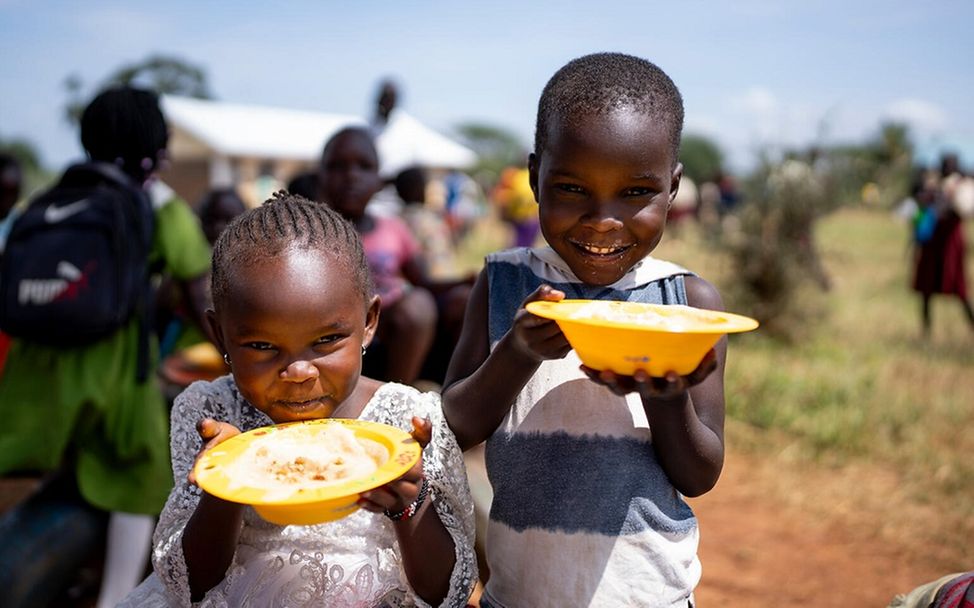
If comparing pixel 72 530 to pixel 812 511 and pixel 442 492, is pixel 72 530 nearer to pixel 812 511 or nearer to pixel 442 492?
pixel 442 492

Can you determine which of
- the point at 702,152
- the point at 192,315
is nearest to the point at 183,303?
the point at 192,315

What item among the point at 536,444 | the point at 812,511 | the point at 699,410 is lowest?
the point at 812,511

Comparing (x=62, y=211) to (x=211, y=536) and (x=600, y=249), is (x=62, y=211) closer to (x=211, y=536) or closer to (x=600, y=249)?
(x=211, y=536)

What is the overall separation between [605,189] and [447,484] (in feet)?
2.10

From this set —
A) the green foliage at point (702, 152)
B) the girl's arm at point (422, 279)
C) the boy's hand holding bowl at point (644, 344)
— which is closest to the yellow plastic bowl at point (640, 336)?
the boy's hand holding bowl at point (644, 344)

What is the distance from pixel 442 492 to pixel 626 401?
399 millimetres

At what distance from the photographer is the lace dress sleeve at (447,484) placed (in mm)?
1490

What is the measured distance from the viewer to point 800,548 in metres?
3.57

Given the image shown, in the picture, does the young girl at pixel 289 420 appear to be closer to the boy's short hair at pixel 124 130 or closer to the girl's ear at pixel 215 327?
the girl's ear at pixel 215 327

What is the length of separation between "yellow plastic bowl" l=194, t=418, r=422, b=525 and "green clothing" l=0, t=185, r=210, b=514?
143 centimetres

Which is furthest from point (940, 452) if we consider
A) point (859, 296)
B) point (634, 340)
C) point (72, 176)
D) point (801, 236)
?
point (859, 296)

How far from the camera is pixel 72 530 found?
2453 millimetres

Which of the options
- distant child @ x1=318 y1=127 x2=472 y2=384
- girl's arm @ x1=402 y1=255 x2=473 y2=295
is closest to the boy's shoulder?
distant child @ x1=318 y1=127 x2=472 y2=384

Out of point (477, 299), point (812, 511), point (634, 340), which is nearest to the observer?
point (634, 340)
